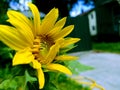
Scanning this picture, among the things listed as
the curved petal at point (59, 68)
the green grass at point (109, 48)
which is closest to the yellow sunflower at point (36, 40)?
the curved petal at point (59, 68)

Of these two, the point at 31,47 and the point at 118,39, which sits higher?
the point at 31,47

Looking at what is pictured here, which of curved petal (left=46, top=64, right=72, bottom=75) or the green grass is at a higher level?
curved petal (left=46, top=64, right=72, bottom=75)

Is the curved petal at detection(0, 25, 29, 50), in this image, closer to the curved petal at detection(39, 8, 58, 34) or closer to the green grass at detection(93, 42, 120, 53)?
the curved petal at detection(39, 8, 58, 34)

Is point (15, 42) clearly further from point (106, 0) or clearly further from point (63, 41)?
point (106, 0)

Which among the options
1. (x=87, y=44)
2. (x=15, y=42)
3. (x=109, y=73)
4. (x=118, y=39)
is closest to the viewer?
(x=15, y=42)

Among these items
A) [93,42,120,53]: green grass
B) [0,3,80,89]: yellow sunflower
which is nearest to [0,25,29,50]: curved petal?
[0,3,80,89]: yellow sunflower

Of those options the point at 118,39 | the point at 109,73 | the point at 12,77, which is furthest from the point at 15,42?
the point at 118,39

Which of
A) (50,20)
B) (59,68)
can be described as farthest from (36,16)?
(59,68)

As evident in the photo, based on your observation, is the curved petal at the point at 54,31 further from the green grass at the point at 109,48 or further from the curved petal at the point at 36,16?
the green grass at the point at 109,48
